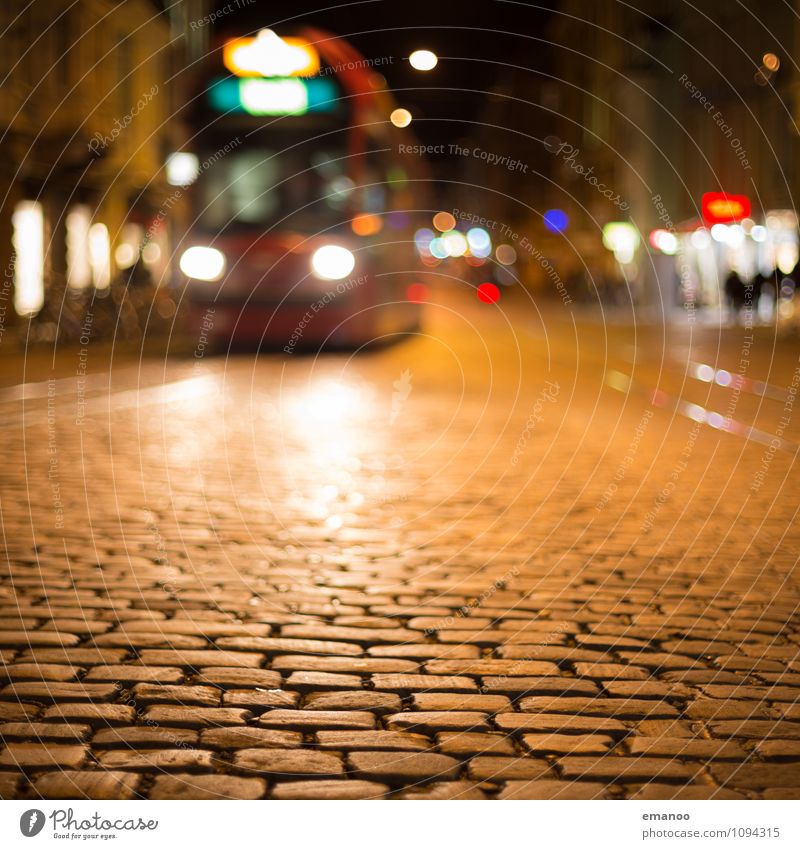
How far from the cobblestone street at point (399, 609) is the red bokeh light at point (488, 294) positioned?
180 feet

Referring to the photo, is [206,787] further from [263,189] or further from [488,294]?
[488,294]

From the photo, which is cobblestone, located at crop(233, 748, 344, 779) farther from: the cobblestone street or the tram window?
the tram window

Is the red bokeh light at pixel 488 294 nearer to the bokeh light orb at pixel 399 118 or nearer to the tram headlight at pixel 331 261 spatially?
the bokeh light orb at pixel 399 118

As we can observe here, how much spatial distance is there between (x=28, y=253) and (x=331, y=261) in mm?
14119

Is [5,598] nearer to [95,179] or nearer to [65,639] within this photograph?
[65,639]

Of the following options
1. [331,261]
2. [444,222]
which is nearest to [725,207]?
[331,261]

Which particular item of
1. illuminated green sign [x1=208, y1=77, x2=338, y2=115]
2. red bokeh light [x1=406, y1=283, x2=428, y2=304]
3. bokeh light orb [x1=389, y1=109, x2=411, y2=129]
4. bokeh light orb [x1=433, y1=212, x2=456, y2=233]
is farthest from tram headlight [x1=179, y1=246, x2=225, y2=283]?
bokeh light orb [x1=433, y1=212, x2=456, y2=233]

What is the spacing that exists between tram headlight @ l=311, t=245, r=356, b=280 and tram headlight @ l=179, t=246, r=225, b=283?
57.7 inches

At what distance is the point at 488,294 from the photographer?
241 feet

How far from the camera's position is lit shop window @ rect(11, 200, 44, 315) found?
31.4m

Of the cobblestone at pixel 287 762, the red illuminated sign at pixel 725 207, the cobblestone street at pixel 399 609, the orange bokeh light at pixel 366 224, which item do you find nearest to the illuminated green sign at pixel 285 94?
the orange bokeh light at pixel 366 224

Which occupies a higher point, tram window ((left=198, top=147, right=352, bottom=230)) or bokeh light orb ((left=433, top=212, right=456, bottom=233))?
bokeh light orb ((left=433, top=212, right=456, bottom=233))

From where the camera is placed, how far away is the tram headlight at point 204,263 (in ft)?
71.7
